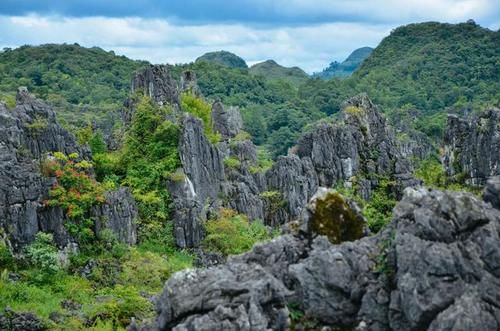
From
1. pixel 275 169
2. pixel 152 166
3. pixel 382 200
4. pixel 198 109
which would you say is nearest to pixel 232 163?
pixel 275 169

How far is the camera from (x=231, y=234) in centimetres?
3272

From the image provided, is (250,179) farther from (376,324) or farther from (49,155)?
(376,324)

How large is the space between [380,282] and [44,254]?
1771 centimetres

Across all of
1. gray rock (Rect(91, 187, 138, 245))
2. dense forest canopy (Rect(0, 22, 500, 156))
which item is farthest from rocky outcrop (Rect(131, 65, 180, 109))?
dense forest canopy (Rect(0, 22, 500, 156))

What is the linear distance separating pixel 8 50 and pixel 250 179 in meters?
90.3

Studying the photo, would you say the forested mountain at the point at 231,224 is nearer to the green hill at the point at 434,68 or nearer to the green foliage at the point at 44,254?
the green foliage at the point at 44,254

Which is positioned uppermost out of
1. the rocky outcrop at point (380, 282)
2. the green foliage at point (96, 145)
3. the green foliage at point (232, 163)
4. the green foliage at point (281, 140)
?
the green foliage at point (96, 145)

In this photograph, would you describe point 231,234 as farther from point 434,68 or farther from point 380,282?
point 434,68

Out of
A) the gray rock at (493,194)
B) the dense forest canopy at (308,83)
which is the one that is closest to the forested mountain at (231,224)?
the gray rock at (493,194)

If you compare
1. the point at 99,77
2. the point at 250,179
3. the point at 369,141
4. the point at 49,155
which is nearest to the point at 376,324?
the point at 49,155

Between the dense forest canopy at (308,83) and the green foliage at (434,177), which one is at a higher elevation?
the dense forest canopy at (308,83)

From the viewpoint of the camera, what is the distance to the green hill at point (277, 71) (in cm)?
18062

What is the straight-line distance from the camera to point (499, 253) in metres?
12.4

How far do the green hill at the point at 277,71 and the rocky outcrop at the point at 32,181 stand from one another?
146 m
